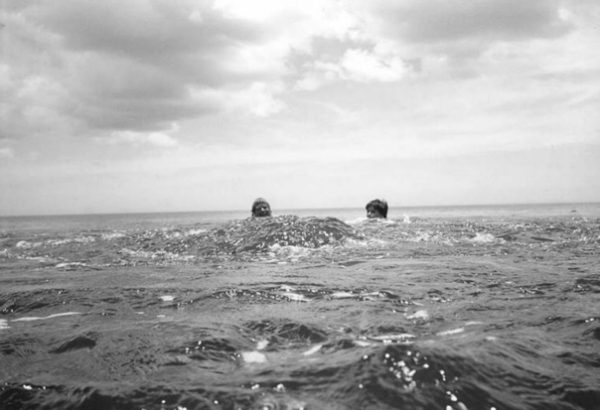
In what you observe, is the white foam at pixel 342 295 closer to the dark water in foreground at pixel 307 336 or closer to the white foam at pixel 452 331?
the dark water in foreground at pixel 307 336

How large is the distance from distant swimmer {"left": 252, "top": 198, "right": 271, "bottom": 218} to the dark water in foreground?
1174 centimetres

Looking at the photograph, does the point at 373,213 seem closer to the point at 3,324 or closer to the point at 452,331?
the point at 452,331

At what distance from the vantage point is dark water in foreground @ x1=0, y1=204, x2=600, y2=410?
2.99 metres

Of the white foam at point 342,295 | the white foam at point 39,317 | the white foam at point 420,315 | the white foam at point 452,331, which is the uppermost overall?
the white foam at point 452,331

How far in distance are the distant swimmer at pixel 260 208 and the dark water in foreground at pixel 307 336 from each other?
11.7m

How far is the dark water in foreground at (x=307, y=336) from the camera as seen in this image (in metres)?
2.99

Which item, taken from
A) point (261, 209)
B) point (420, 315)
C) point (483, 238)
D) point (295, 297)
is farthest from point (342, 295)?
point (261, 209)

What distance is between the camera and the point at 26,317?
5.58 m

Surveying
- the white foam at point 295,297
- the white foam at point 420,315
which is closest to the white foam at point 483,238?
the white foam at point 295,297

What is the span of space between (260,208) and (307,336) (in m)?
17.7

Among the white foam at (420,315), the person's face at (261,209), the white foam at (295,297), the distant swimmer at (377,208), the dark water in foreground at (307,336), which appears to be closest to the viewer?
the dark water in foreground at (307,336)

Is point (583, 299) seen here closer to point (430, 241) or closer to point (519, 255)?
point (519, 255)

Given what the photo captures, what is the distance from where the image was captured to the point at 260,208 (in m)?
21.8

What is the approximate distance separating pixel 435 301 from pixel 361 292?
1.19 meters
